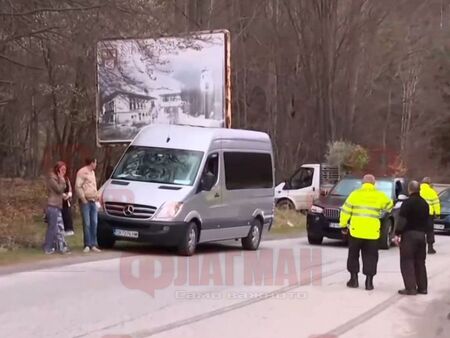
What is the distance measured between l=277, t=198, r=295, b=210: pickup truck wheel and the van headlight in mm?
16524

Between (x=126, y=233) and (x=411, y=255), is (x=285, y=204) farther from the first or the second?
(x=411, y=255)

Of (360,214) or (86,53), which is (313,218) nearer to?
(86,53)

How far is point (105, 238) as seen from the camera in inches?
648

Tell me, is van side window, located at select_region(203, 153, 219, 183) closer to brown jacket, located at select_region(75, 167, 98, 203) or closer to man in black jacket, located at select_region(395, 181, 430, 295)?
brown jacket, located at select_region(75, 167, 98, 203)

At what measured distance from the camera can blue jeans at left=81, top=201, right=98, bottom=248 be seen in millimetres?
15594

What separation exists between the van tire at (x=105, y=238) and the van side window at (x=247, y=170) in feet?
8.82

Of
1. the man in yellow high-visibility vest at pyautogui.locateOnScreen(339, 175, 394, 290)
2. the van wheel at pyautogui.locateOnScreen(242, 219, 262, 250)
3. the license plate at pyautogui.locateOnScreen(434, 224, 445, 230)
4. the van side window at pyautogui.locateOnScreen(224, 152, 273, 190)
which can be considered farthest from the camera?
the license plate at pyautogui.locateOnScreen(434, 224, 445, 230)

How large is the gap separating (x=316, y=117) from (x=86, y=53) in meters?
21.0

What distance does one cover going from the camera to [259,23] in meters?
37.9

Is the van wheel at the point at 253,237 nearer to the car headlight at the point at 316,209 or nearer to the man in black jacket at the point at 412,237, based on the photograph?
the car headlight at the point at 316,209

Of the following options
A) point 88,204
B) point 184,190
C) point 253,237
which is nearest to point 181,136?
point 184,190

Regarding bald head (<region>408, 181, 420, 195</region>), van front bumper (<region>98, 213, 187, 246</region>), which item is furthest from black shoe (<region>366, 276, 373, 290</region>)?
van front bumper (<region>98, 213, 187, 246</region>)

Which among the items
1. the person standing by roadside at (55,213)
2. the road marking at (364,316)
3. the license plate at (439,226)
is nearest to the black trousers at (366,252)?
the road marking at (364,316)

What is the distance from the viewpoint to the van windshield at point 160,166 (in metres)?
16.5
